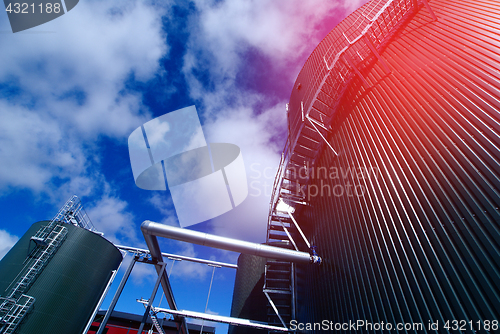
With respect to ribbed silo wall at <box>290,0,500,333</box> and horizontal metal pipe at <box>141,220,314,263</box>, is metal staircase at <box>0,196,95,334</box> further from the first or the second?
ribbed silo wall at <box>290,0,500,333</box>

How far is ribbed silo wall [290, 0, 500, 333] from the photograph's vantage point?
19.3ft

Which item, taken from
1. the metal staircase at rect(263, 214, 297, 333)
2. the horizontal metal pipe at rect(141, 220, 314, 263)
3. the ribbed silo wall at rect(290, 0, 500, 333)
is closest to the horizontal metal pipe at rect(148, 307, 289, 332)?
the metal staircase at rect(263, 214, 297, 333)

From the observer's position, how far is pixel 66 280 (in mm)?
18359

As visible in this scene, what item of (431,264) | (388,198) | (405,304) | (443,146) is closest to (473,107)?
(443,146)

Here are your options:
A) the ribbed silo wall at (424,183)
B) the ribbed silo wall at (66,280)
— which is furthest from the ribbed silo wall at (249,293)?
the ribbed silo wall at (66,280)

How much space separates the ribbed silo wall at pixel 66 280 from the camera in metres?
16.9

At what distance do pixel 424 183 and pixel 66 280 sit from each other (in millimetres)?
24861

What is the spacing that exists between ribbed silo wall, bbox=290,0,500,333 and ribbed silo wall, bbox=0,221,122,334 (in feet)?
62.6

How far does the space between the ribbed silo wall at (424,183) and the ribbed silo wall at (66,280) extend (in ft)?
62.6

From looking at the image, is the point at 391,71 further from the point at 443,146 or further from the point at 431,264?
the point at 431,264

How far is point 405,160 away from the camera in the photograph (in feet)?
28.0
